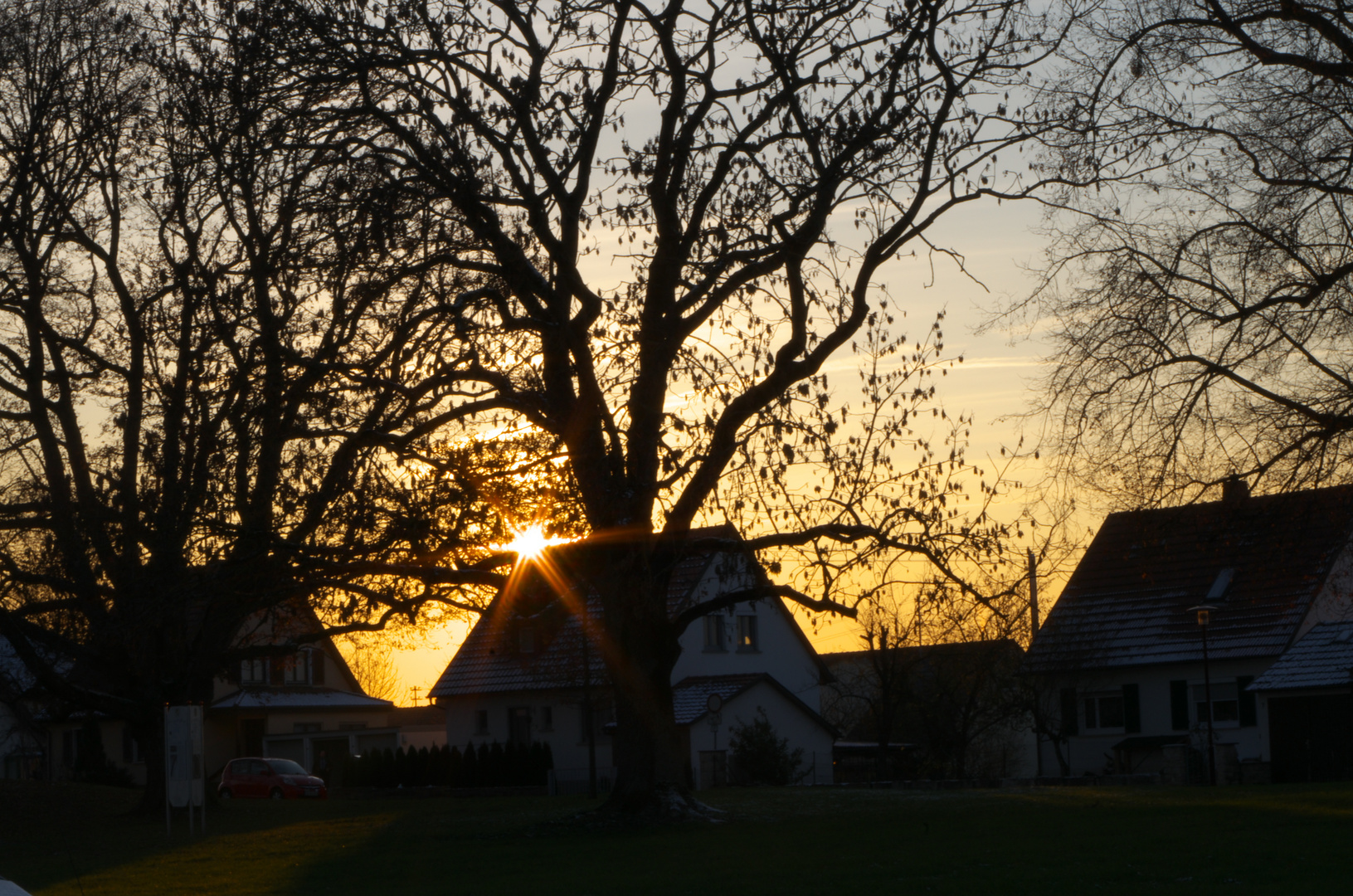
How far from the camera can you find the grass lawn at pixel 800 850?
12.0m

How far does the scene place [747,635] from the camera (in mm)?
54188

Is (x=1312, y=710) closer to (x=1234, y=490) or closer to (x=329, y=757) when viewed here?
(x=1234, y=490)

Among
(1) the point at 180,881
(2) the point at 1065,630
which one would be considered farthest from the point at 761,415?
(2) the point at 1065,630

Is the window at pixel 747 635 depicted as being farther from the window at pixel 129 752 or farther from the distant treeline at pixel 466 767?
the window at pixel 129 752

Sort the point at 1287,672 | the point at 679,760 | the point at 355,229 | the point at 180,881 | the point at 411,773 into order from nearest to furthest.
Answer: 1. the point at 180,881
2. the point at 355,229
3. the point at 679,760
4. the point at 1287,672
5. the point at 411,773

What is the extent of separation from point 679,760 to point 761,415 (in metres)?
5.40

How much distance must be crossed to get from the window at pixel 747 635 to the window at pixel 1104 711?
1447 centimetres

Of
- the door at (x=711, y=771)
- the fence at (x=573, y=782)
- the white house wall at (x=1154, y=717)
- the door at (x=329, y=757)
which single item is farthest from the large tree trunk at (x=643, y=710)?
the door at (x=329, y=757)

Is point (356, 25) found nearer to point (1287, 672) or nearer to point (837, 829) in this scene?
point (837, 829)

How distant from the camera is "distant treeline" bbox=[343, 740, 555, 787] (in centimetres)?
4397

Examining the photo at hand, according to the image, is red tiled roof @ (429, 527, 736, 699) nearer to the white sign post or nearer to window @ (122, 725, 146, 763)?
window @ (122, 725, 146, 763)

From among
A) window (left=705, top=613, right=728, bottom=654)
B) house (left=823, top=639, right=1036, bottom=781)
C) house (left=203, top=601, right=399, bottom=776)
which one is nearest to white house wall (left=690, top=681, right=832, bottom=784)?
house (left=823, top=639, right=1036, bottom=781)

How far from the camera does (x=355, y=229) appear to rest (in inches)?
690

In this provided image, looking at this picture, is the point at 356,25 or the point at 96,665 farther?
the point at 96,665
